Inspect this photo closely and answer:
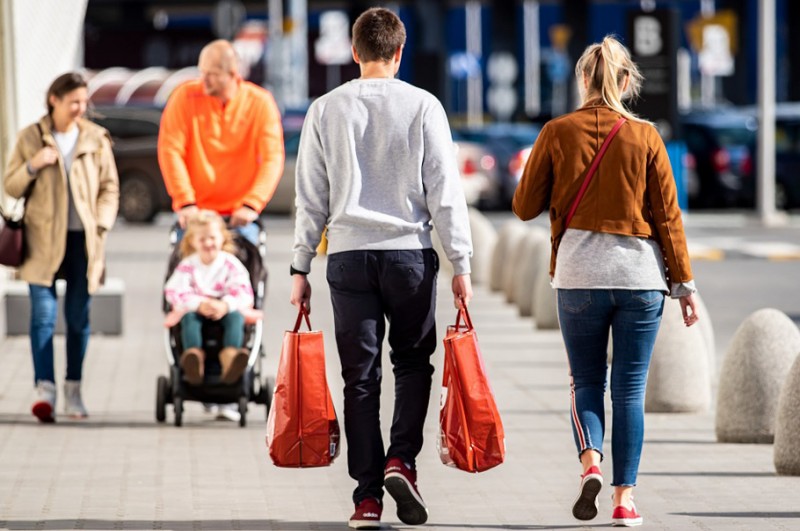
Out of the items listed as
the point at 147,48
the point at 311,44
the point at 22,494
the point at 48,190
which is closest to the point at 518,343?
the point at 48,190

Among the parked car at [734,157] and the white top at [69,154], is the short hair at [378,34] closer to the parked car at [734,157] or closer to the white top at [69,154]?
the white top at [69,154]

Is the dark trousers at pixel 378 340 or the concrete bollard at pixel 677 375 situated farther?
the concrete bollard at pixel 677 375

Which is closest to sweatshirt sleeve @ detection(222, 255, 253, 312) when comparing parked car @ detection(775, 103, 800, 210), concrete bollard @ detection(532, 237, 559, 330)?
concrete bollard @ detection(532, 237, 559, 330)

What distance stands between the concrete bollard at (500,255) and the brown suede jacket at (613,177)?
1134 centimetres

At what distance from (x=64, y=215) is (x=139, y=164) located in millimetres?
21199

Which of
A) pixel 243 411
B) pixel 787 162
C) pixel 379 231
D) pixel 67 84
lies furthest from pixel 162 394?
pixel 787 162

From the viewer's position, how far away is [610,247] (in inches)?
260

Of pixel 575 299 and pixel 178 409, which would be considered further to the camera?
pixel 178 409

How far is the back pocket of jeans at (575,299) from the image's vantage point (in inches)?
262

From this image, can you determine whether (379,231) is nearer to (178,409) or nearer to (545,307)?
(178,409)

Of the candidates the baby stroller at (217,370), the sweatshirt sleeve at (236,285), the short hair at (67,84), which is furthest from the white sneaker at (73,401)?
the short hair at (67,84)

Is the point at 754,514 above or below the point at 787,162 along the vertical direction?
above

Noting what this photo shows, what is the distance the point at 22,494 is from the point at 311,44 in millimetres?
58125

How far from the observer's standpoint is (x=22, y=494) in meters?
7.54
